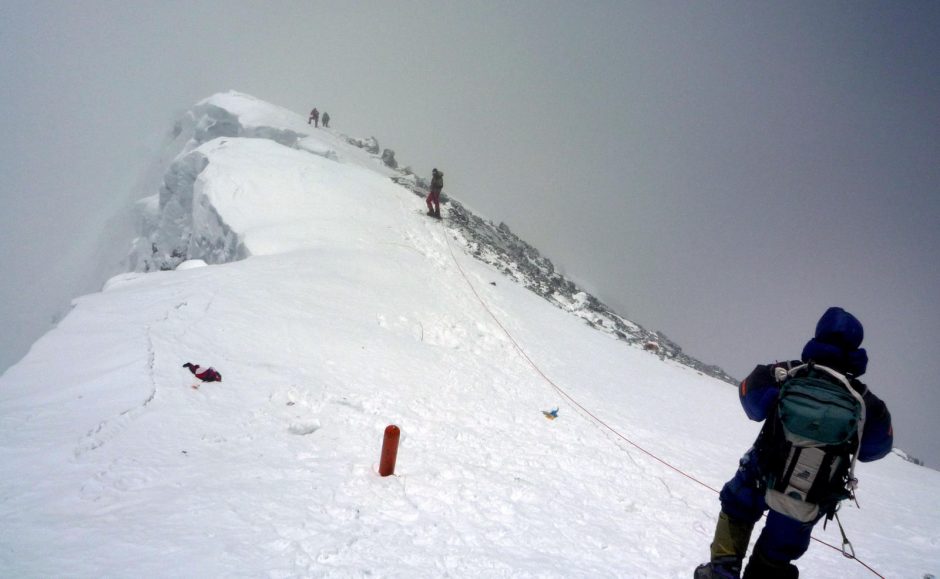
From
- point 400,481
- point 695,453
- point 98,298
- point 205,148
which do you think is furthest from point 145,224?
point 695,453

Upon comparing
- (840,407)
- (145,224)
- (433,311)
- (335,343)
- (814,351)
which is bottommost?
(145,224)

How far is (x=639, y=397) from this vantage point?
11.0 metres

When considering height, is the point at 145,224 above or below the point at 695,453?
below

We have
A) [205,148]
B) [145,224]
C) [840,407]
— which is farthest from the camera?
[145,224]

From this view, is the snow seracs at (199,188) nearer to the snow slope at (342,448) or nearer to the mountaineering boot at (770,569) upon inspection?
the snow slope at (342,448)

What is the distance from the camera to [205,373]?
17.9 feet

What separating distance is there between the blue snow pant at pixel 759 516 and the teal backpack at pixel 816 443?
134 mm

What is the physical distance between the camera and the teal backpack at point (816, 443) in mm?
2625

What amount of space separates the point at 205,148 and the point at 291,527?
71.1ft

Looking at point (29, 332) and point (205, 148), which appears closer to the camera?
point (205, 148)

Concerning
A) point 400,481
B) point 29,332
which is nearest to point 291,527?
point 400,481

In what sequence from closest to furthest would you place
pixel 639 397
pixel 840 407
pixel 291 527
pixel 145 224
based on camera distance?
pixel 840 407 < pixel 291 527 < pixel 639 397 < pixel 145 224

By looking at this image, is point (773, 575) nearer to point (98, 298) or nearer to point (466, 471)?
point (466, 471)

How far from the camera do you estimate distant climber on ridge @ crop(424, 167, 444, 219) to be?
18.4 metres
